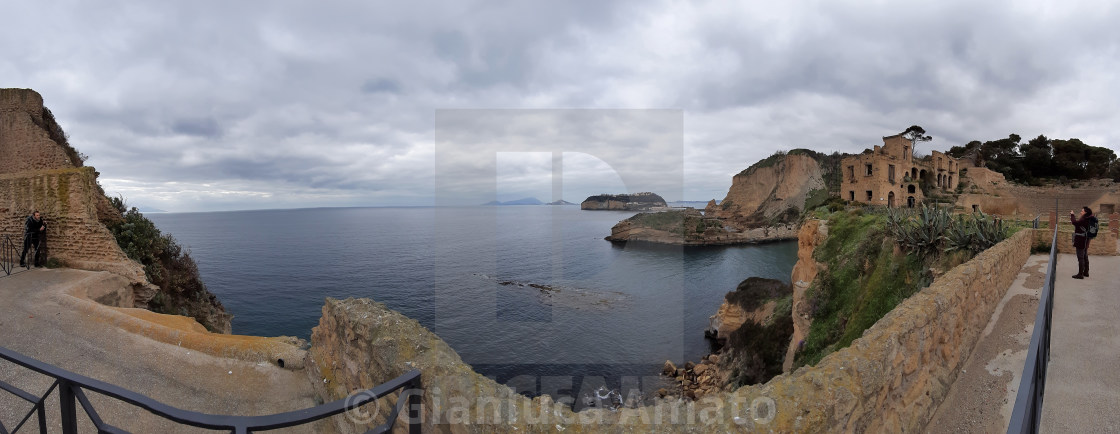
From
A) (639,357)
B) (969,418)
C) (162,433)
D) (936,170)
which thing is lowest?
(639,357)

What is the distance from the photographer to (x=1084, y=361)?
490 cm

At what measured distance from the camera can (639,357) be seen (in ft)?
74.3

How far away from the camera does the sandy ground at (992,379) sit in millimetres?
4219

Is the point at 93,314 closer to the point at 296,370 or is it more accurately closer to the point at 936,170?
the point at 296,370

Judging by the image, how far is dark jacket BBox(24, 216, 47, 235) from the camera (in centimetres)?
1037

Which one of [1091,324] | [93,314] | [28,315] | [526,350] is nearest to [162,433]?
[93,314]

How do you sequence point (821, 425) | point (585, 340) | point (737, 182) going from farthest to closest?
point (737, 182) → point (585, 340) → point (821, 425)

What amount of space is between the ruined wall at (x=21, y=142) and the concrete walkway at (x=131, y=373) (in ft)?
27.6

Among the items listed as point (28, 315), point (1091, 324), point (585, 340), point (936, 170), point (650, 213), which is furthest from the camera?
point (650, 213)

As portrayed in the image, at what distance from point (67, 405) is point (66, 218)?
12.8 metres

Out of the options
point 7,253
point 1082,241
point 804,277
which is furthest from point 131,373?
point 804,277

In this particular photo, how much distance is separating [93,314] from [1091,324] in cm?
1525

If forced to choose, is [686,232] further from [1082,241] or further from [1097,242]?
[1082,241]

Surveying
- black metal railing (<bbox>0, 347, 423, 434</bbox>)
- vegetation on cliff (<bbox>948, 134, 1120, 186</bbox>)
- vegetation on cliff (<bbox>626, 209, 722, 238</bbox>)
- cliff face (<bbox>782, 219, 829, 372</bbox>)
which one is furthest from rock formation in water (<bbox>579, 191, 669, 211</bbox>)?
vegetation on cliff (<bbox>948, 134, 1120, 186</bbox>)
